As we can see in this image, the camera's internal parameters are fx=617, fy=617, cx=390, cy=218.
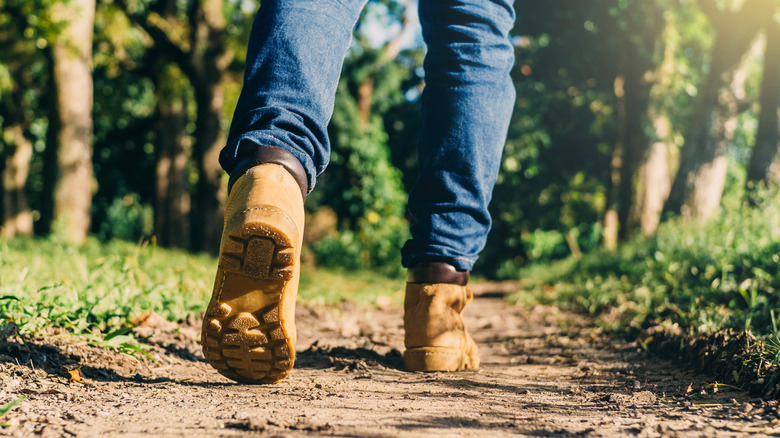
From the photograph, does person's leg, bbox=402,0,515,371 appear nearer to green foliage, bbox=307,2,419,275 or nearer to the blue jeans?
the blue jeans

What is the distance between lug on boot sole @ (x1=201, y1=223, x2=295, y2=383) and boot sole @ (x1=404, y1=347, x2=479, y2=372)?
0.54 meters

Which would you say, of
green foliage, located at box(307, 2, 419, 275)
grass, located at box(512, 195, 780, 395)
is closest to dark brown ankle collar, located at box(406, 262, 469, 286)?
grass, located at box(512, 195, 780, 395)

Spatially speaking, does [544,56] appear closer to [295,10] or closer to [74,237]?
[74,237]

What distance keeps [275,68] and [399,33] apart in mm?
16129

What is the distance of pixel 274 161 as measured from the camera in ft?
4.68

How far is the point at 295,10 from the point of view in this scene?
1.54 m

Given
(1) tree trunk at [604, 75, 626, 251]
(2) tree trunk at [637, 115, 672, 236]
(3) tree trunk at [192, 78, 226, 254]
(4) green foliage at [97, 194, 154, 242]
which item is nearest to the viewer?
(2) tree trunk at [637, 115, 672, 236]

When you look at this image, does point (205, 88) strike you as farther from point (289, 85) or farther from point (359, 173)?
point (289, 85)

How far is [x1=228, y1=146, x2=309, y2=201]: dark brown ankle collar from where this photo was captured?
1.43 meters

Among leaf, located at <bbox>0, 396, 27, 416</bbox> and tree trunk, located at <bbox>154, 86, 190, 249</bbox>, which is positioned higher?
tree trunk, located at <bbox>154, 86, 190, 249</bbox>

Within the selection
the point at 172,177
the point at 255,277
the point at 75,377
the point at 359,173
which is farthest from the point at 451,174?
the point at 359,173

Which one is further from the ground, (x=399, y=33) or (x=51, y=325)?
(x=399, y=33)

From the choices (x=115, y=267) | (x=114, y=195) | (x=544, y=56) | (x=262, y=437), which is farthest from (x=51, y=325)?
(x=114, y=195)

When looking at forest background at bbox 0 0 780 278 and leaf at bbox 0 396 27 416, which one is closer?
leaf at bbox 0 396 27 416
